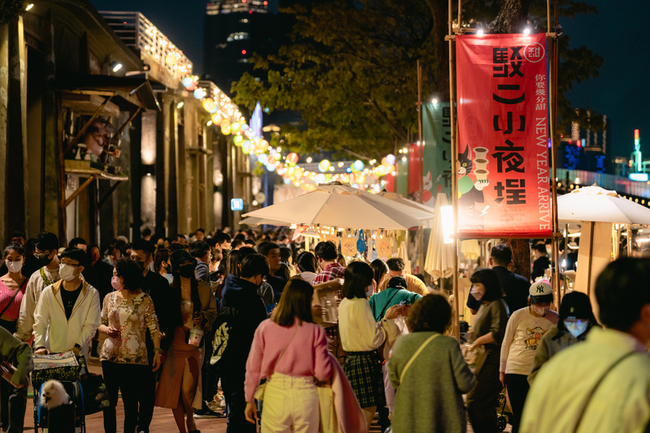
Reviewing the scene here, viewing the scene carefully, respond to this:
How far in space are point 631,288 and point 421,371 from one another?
2.14 meters

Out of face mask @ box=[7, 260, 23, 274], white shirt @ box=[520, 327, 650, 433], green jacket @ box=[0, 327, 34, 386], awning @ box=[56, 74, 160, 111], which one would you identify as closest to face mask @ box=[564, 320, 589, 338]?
white shirt @ box=[520, 327, 650, 433]

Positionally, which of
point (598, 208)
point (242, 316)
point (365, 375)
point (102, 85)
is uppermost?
point (102, 85)

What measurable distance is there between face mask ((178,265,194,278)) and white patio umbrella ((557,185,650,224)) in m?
5.24

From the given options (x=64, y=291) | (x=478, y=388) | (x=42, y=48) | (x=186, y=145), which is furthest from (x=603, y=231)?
(x=186, y=145)

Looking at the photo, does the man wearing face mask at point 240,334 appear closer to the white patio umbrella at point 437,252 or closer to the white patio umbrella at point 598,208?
the white patio umbrella at point 437,252

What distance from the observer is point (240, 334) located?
5.95 meters

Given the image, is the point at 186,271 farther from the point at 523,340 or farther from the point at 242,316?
the point at 523,340

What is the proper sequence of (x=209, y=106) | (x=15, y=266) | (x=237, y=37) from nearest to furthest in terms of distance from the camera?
(x=15, y=266), (x=209, y=106), (x=237, y=37)

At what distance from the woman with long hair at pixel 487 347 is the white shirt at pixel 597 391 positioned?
3541mm

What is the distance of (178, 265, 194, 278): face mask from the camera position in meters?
6.62

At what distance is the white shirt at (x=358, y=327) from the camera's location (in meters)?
5.98

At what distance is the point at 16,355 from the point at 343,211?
18.4 feet

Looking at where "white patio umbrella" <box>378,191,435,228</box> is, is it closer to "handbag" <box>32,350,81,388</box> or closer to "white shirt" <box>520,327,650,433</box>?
"handbag" <box>32,350,81,388</box>

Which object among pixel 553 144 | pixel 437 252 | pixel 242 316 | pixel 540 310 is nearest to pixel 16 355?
pixel 242 316
